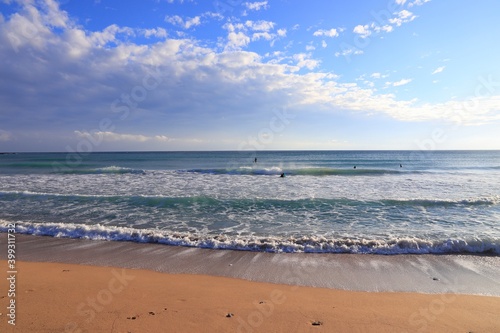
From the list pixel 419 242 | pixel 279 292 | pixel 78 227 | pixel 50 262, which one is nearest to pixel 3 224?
pixel 78 227

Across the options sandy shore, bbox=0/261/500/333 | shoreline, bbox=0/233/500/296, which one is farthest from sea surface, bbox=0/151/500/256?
sandy shore, bbox=0/261/500/333

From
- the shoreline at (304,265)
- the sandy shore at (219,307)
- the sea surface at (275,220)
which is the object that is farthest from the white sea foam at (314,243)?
the sandy shore at (219,307)

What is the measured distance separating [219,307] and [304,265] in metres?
2.93

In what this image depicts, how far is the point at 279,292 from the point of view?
17.3ft

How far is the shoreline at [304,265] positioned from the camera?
19.2 ft

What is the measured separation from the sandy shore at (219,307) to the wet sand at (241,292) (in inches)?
0.7

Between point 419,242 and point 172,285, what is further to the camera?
point 419,242

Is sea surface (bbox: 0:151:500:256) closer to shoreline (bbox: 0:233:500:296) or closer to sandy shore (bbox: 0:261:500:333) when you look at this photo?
shoreline (bbox: 0:233:500:296)

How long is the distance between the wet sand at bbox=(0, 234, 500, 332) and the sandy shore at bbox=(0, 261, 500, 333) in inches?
0.7

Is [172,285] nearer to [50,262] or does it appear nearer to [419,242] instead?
[50,262]

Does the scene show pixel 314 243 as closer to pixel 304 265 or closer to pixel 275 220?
pixel 304 265

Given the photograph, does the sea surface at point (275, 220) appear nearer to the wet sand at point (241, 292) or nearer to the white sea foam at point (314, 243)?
the white sea foam at point (314, 243)

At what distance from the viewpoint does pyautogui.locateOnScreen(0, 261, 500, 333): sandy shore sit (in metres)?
4.04

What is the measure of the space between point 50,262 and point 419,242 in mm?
10186
